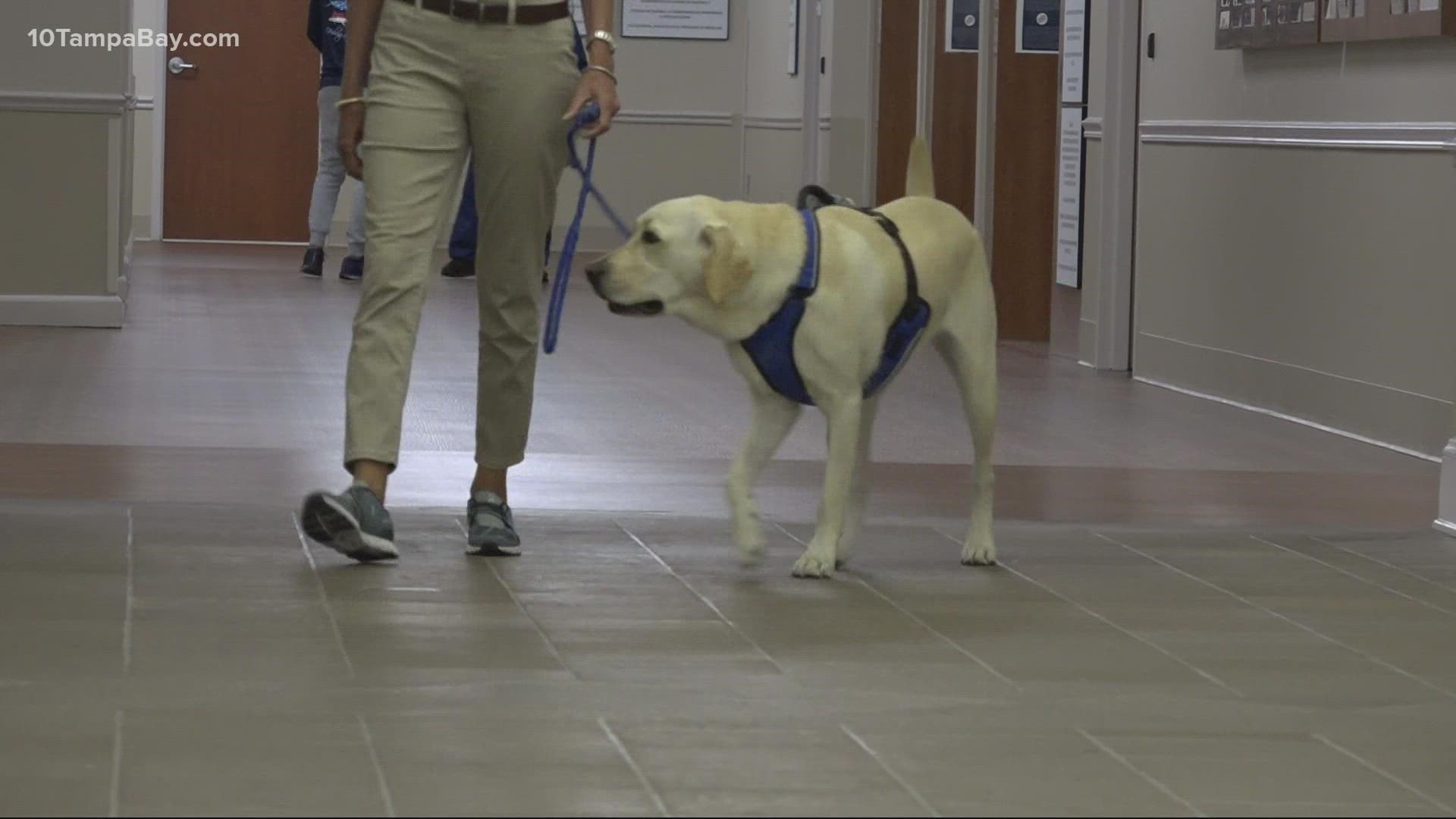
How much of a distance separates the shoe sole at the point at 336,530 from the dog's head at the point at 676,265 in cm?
52

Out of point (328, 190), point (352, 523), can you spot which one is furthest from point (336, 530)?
point (328, 190)

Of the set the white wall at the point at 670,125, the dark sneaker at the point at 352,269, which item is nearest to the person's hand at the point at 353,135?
the dark sneaker at the point at 352,269

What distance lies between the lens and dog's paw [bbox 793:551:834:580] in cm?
370

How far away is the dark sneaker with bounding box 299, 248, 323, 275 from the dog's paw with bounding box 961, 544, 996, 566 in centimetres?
792

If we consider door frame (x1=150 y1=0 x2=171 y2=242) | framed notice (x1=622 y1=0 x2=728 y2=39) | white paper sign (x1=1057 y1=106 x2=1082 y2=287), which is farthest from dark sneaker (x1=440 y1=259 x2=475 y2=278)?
framed notice (x1=622 y1=0 x2=728 y2=39)

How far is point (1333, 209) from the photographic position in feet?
21.0

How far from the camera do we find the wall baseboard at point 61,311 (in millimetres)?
7988

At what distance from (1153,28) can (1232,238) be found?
107 cm

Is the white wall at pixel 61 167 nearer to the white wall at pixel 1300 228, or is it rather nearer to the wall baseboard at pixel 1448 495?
the white wall at pixel 1300 228

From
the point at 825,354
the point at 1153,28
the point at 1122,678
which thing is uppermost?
the point at 1153,28

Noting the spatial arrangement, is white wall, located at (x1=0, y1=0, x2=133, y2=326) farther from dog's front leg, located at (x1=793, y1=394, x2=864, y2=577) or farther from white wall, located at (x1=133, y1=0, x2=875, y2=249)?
white wall, located at (x1=133, y1=0, x2=875, y2=249)

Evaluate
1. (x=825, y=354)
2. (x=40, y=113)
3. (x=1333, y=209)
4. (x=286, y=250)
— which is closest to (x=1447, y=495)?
(x=825, y=354)

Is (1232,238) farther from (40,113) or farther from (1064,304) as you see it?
(40,113)

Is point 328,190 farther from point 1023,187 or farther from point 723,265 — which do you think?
point 723,265
